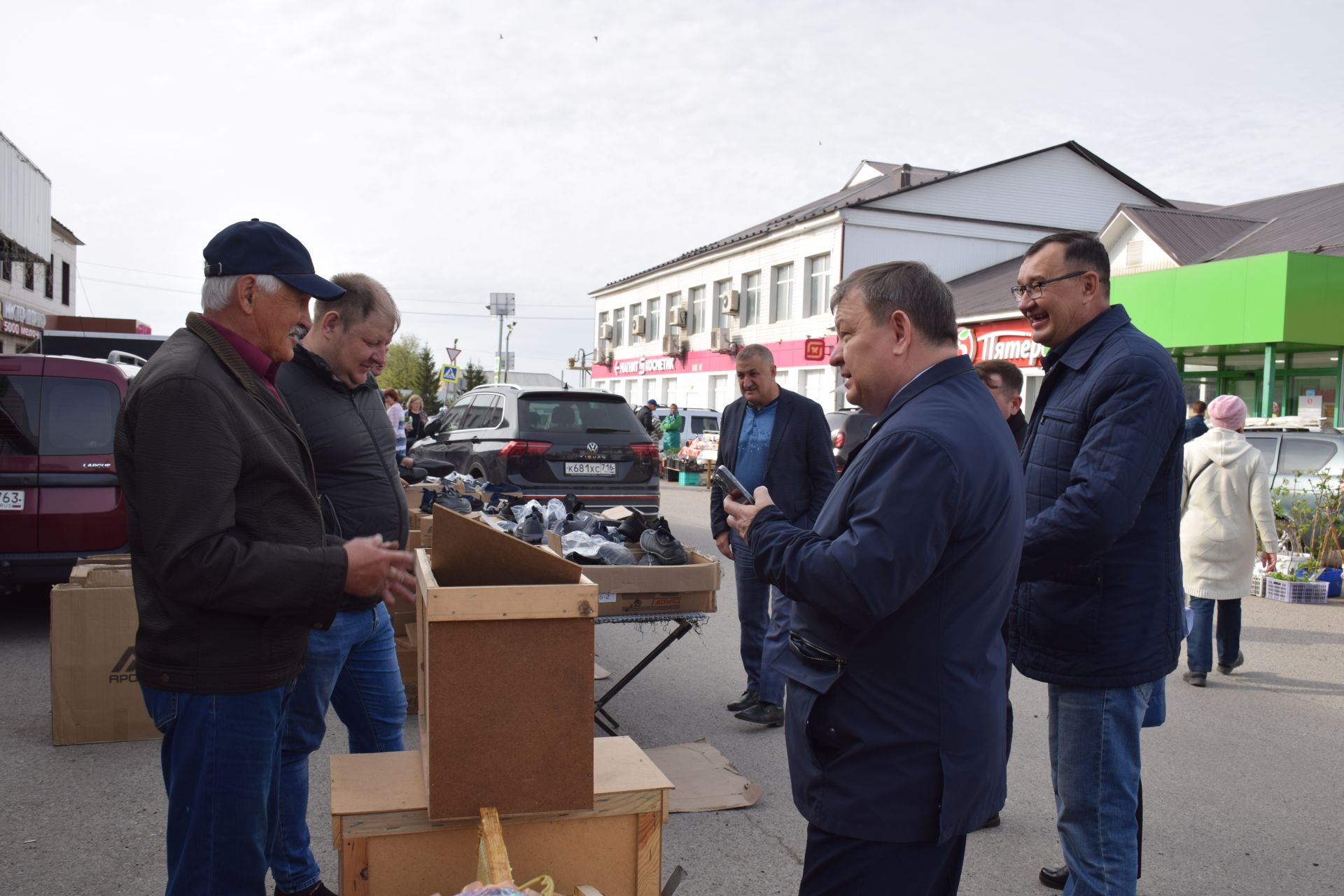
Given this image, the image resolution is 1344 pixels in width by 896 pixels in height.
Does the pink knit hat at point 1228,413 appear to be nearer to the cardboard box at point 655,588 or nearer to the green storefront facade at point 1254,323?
the cardboard box at point 655,588

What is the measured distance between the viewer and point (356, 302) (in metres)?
3.32

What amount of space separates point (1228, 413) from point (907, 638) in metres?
6.03

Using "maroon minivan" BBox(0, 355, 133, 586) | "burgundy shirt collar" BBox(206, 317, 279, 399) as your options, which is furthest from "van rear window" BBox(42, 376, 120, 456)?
"burgundy shirt collar" BBox(206, 317, 279, 399)

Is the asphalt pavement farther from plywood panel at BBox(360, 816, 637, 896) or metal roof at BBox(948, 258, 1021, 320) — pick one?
metal roof at BBox(948, 258, 1021, 320)

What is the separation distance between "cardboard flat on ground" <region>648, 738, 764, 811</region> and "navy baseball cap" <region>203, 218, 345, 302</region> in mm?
2670

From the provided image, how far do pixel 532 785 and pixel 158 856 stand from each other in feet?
7.33

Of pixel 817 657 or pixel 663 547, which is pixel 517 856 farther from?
pixel 663 547

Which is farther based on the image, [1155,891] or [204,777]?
[1155,891]

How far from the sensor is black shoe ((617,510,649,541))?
552cm

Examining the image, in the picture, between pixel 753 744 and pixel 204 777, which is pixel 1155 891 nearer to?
pixel 753 744

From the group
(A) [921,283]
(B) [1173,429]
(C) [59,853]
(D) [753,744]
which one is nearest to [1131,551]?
(B) [1173,429]

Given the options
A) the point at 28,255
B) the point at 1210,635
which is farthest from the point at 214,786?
the point at 28,255

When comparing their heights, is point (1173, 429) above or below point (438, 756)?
above

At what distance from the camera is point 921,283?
2.21 metres
